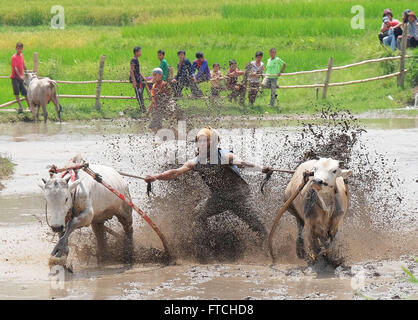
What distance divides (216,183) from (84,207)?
4.61 ft

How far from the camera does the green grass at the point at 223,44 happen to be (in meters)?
23.7

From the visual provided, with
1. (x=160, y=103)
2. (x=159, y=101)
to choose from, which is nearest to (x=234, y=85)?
(x=159, y=101)

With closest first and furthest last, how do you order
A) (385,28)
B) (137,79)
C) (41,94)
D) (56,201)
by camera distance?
(56,201) → (41,94) → (137,79) → (385,28)

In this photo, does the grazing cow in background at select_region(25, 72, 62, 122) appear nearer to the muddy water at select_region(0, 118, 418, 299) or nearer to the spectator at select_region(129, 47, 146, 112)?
the spectator at select_region(129, 47, 146, 112)

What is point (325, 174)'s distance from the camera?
8594mm

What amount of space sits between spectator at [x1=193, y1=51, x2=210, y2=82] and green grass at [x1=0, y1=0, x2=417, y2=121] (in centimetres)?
97

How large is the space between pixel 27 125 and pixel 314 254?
1399 centimetres

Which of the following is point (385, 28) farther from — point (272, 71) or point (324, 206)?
point (324, 206)

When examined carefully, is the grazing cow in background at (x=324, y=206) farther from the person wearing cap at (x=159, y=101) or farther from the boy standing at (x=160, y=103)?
the person wearing cap at (x=159, y=101)

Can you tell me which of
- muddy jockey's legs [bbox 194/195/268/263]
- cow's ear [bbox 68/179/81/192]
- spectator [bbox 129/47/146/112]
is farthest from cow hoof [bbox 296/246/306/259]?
spectator [bbox 129/47/146/112]

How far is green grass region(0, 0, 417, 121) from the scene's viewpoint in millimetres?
23656

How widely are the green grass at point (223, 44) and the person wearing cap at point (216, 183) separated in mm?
9825

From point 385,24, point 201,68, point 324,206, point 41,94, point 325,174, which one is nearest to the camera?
point 325,174

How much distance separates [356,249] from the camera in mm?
10000
